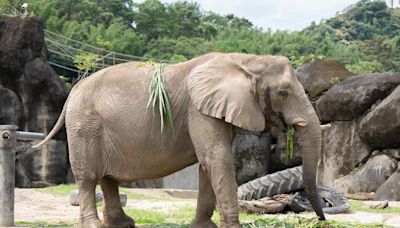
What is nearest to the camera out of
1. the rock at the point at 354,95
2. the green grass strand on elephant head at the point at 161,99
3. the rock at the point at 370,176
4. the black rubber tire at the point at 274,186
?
the green grass strand on elephant head at the point at 161,99

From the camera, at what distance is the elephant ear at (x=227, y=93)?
575 centimetres

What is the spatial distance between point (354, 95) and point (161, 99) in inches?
469

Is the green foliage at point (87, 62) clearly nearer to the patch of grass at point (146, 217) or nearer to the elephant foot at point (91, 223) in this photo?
the patch of grass at point (146, 217)

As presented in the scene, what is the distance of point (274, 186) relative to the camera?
417 inches

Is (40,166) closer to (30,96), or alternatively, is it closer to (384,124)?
(30,96)

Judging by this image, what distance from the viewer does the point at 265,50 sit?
4825 centimetres

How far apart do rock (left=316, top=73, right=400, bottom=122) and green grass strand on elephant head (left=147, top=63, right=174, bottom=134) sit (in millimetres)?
11546

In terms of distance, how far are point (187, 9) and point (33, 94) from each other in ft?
112

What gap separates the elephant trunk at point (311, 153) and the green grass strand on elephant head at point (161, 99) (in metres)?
1.15

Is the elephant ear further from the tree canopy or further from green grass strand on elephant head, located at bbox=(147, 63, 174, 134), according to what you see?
the tree canopy

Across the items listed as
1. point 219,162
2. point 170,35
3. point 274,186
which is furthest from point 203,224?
point 170,35

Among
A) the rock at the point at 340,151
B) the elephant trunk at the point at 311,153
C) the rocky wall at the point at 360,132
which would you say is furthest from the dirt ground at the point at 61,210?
the rock at the point at 340,151

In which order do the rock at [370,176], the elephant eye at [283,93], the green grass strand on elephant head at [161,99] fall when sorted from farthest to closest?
1. the rock at [370,176]
2. the green grass strand on elephant head at [161,99]
3. the elephant eye at [283,93]

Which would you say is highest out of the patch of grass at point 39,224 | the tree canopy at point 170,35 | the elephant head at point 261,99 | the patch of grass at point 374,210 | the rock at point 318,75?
the tree canopy at point 170,35
